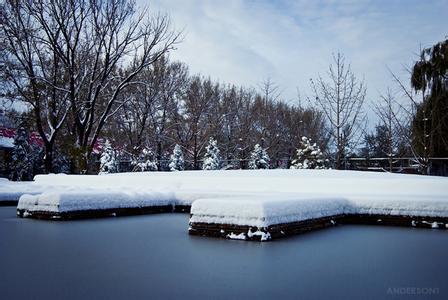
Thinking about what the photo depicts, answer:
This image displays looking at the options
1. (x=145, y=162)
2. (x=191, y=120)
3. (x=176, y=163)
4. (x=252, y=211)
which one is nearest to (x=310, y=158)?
(x=176, y=163)

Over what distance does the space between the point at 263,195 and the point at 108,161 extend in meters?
25.0

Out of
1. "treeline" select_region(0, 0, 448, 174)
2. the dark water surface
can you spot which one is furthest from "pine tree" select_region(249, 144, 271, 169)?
the dark water surface

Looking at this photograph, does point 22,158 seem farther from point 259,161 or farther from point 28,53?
point 259,161

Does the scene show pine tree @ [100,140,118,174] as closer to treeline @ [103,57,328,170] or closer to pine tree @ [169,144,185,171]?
treeline @ [103,57,328,170]

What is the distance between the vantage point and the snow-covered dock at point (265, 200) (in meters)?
8.78

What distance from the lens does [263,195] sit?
485 inches

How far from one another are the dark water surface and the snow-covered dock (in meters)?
0.48

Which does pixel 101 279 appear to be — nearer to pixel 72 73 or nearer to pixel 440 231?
pixel 440 231

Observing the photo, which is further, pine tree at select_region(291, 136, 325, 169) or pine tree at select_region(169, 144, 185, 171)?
pine tree at select_region(169, 144, 185, 171)

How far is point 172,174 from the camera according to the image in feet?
56.8

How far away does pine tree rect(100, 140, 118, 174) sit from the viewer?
33.6 metres

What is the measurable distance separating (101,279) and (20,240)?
3.63 metres

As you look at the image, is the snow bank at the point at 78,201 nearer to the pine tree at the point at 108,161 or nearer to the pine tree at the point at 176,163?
the pine tree at the point at 176,163

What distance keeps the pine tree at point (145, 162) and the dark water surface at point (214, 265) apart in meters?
21.2
